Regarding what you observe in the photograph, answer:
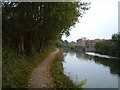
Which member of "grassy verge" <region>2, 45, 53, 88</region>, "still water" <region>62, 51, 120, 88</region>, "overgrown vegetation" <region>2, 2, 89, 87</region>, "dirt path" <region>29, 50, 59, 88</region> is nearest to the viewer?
"grassy verge" <region>2, 45, 53, 88</region>

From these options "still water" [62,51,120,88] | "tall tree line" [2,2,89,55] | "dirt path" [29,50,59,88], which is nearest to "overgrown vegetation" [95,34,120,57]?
"still water" [62,51,120,88]

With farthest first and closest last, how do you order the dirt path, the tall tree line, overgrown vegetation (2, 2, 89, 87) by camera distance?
the tall tree line → overgrown vegetation (2, 2, 89, 87) → the dirt path

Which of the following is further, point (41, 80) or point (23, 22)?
point (23, 22)

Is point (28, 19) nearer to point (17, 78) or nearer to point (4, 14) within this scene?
point (4, 14)

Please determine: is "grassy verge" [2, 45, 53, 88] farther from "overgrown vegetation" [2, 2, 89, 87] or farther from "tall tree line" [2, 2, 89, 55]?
"tall tree line" [2, 2, 89, 55]

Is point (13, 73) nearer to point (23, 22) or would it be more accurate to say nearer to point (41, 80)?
point (41, 80)

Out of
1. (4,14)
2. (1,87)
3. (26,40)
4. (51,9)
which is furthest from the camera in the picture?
(26,40)

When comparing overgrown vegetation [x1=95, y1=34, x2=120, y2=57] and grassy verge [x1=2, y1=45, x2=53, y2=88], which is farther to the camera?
overgrown vegetation [x1=95, y1=34, x2=120, y2=57]

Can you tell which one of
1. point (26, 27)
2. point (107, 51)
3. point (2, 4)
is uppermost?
point (2, 4)

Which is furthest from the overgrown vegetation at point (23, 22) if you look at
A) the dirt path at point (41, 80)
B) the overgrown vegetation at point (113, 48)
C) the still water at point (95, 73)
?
the overgrown vegetation at point (113, 48)

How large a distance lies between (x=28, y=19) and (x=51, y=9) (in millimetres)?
2952

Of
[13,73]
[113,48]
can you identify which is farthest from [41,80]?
[113,48]

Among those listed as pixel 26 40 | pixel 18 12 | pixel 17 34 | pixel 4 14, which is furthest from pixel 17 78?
pixel 26 40

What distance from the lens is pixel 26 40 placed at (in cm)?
1573
